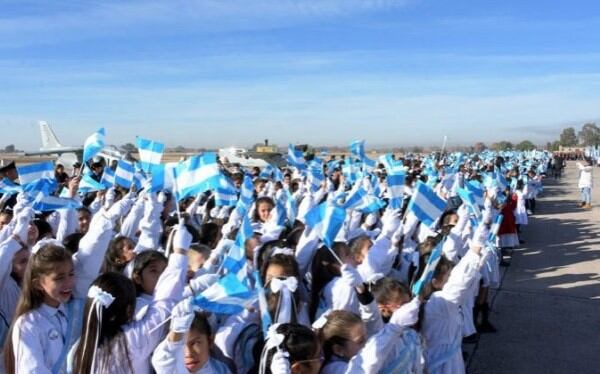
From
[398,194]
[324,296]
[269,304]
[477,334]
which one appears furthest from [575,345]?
[269,304]

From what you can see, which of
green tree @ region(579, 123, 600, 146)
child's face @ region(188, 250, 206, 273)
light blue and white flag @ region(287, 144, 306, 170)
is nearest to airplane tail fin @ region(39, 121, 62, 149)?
light blue and white flag @ region(287, 144, 306, 170)

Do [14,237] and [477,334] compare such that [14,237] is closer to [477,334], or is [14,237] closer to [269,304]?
[269,304]

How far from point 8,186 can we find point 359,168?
10.2m

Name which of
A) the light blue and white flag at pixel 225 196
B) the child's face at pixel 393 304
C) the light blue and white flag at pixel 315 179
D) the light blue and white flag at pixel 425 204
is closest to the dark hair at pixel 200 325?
the child's face at pixel 393 304

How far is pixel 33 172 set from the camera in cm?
783

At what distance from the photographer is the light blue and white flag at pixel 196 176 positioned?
17.8 feet

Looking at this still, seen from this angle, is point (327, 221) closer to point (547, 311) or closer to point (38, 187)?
point (38, 187)

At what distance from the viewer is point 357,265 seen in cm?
502

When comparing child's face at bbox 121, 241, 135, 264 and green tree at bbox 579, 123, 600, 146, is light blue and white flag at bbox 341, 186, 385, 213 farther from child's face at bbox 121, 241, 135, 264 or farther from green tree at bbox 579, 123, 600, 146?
green tree at bbox 579, 123, 600, 146

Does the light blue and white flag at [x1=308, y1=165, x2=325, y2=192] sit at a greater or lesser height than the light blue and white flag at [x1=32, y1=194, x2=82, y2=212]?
lesser

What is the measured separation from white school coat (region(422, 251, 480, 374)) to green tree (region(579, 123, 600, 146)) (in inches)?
3728

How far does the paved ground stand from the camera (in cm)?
585

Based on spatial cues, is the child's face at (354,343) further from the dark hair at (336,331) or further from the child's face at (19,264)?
the child's face at (19,264)

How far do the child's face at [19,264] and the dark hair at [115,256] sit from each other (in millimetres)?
615
